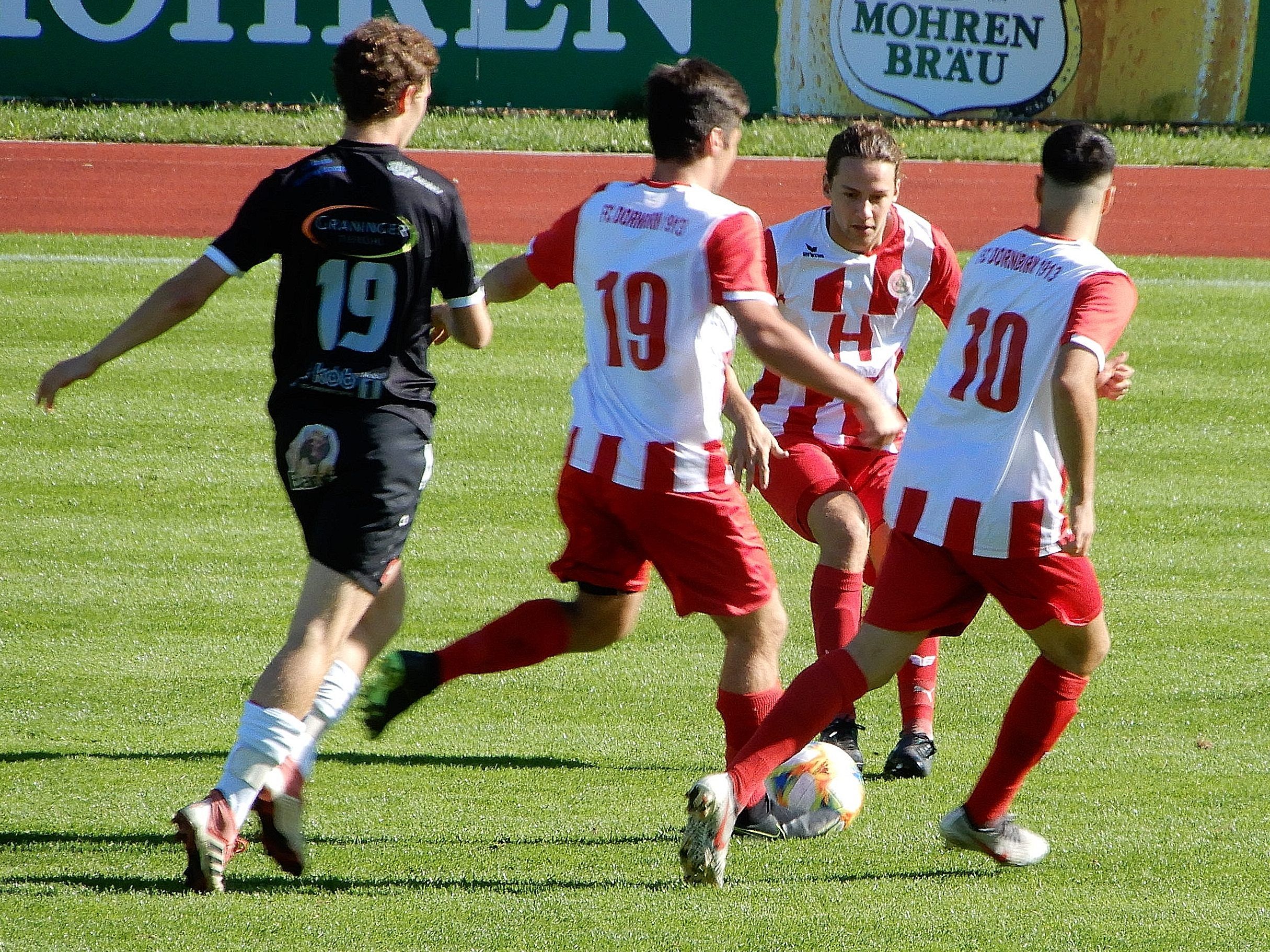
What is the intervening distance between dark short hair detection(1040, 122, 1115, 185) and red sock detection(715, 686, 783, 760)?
1.54 meters

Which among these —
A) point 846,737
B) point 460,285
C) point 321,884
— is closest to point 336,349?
point 460,285

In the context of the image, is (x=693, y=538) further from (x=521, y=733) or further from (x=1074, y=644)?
(x=521, y=733)

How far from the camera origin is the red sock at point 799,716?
3.76 metres

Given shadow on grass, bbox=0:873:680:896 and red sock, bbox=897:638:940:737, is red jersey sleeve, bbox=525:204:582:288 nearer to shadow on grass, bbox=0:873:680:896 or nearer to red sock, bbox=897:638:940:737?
shadow on grass, bbox=0:873:680:896

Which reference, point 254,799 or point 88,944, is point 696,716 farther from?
point 88,944

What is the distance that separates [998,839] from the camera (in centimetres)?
391

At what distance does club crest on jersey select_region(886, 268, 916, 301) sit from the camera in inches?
203

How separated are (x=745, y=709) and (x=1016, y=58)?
1615 centimetres

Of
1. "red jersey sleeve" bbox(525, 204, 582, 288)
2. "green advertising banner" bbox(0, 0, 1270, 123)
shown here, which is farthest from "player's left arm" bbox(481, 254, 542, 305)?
"green advertising banner" bbox(0, 0, 1270, 123)

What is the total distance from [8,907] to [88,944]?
1.04ft

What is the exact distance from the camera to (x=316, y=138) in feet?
56.6

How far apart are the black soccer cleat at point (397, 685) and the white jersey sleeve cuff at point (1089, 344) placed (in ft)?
6.45

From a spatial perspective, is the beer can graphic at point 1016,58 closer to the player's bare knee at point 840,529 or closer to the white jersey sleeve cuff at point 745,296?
the player's bare knee at point 840,529

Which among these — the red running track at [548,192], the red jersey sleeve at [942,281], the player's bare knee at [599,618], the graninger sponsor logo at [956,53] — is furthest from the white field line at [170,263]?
the player's bare knee at [599,618]
